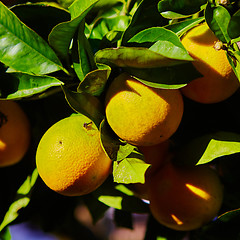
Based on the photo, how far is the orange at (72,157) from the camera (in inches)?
36.4

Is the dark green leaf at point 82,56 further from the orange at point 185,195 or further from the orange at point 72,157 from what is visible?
the orange at point 185,195

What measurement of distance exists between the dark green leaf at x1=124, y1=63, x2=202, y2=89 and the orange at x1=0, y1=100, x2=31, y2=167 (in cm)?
40

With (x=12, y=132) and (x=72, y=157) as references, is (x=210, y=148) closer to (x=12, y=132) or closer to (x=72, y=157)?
(x=72, y=157)

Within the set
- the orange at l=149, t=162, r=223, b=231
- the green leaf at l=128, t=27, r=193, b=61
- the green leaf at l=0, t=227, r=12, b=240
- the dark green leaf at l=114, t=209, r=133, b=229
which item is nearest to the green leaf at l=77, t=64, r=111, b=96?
the green leaf at l=128, t=27, r=193, b=61

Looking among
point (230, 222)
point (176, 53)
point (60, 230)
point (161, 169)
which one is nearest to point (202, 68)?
point (176, 53)

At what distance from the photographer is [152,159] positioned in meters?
1.09

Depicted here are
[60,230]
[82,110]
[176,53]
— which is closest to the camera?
[176,53]

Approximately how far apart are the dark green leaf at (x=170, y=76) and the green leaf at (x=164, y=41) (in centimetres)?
4

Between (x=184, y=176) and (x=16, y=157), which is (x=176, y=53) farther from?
(x=16, y=157)

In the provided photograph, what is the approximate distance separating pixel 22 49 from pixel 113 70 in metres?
0.22

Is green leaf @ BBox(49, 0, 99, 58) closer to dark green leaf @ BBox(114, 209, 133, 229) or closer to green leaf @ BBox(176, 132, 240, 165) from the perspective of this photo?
green leaf @ BBox(176, 132, 240, 165)

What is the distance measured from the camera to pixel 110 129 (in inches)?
37.8

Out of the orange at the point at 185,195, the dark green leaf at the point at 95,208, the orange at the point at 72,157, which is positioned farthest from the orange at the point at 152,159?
the dark green leaf at the point at 95,208

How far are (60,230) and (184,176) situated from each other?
3.55ft
